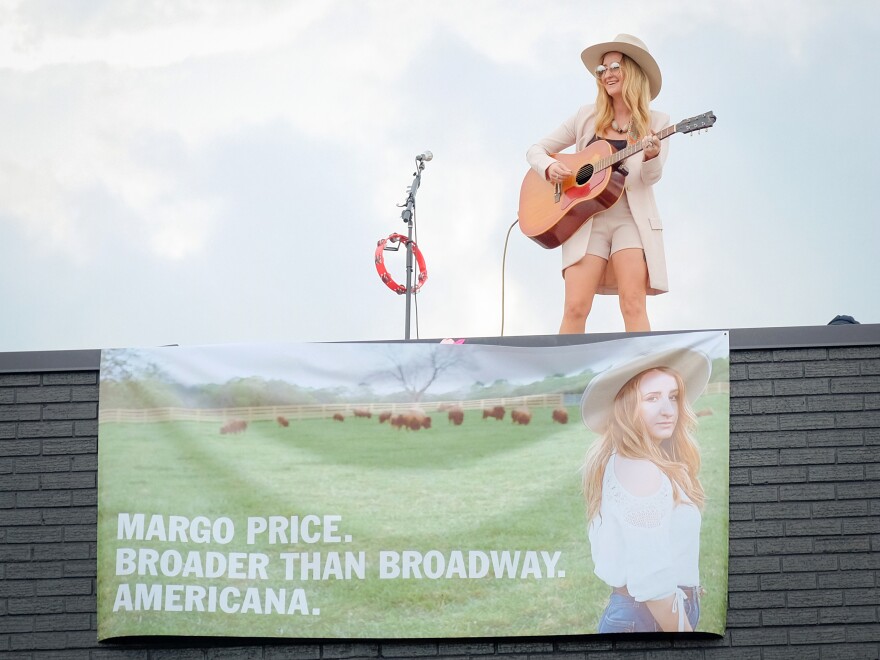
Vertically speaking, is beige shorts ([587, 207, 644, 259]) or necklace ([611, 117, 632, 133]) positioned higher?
necklace ([611, 117, 632, 133])

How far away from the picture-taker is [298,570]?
495cm

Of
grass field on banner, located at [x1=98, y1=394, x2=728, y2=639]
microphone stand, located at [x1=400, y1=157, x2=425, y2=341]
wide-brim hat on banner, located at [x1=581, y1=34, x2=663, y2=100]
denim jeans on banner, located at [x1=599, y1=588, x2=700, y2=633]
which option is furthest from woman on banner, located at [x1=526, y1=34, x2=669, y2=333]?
microphone stand, located at [x1=400, y1=157, x2=425, y2=341]

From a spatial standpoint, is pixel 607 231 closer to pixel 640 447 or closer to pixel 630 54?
pixel 630 54

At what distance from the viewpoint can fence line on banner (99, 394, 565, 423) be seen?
5.07 metres

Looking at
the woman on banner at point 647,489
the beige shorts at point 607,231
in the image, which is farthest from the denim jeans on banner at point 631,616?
the beige shorts at point 607,231

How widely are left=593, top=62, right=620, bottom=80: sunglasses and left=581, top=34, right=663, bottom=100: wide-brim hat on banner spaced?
0.06 m

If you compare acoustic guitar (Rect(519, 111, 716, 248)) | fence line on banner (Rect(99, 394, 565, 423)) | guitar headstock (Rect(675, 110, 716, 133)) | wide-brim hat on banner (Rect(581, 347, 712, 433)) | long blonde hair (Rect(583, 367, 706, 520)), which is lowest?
long blonde hair (Rect(583, 367, 706, 520))

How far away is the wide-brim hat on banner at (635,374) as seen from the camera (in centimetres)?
505

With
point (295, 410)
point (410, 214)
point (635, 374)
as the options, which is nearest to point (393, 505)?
point (295, 410)

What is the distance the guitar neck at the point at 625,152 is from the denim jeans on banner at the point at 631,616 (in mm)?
1952

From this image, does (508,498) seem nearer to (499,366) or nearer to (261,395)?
(499,366)

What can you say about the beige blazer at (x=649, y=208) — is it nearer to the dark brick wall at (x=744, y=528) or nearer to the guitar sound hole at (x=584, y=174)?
the guitar sound hole at (x=584, y=174)

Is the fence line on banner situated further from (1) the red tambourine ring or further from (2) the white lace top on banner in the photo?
(1) the red tambourine ring

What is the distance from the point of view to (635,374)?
5070 mm
